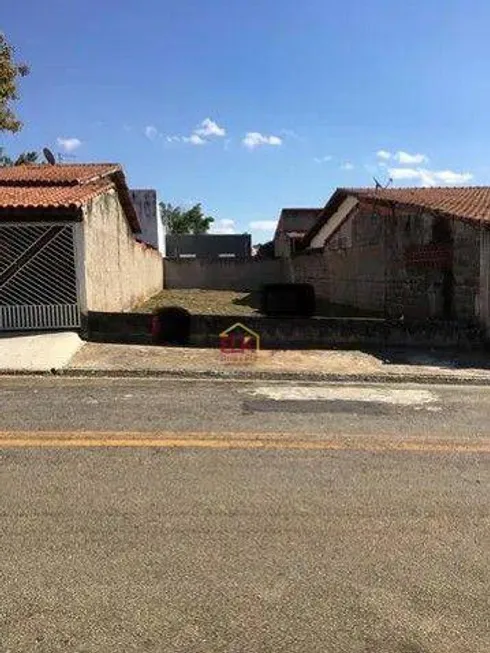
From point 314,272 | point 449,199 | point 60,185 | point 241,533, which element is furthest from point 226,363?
point 314,272

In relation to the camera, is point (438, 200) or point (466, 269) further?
point (438, 200)

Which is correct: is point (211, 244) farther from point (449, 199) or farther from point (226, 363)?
point (226, 363)

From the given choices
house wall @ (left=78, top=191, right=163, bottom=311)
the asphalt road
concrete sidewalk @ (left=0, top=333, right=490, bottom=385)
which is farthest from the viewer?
house wall @ (left=78, top=191, right=163, bottom=311)

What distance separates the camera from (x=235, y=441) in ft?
20.7

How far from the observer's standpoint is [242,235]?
60.8 metres

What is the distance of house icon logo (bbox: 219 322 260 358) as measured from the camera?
1339 centimetres

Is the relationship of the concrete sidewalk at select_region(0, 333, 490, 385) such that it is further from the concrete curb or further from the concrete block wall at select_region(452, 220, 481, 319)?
the concrete block wall at select_region(452, 220, 481, 319)

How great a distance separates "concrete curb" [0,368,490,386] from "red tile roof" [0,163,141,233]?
13.9 ft

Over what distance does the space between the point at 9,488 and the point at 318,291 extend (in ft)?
80.1

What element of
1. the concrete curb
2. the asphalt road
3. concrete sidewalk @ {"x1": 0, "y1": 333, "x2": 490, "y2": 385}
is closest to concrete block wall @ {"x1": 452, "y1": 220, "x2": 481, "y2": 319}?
concrete sidewalk @ {"x1": 0, "y1": 333, "x2": 490, "y2": 385}

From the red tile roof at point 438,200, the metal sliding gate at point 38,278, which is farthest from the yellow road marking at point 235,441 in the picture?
the red tile roof at point 438,200

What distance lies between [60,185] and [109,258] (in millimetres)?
2274

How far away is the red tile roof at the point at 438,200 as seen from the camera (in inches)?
597

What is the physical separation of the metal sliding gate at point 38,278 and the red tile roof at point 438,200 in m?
8.48
